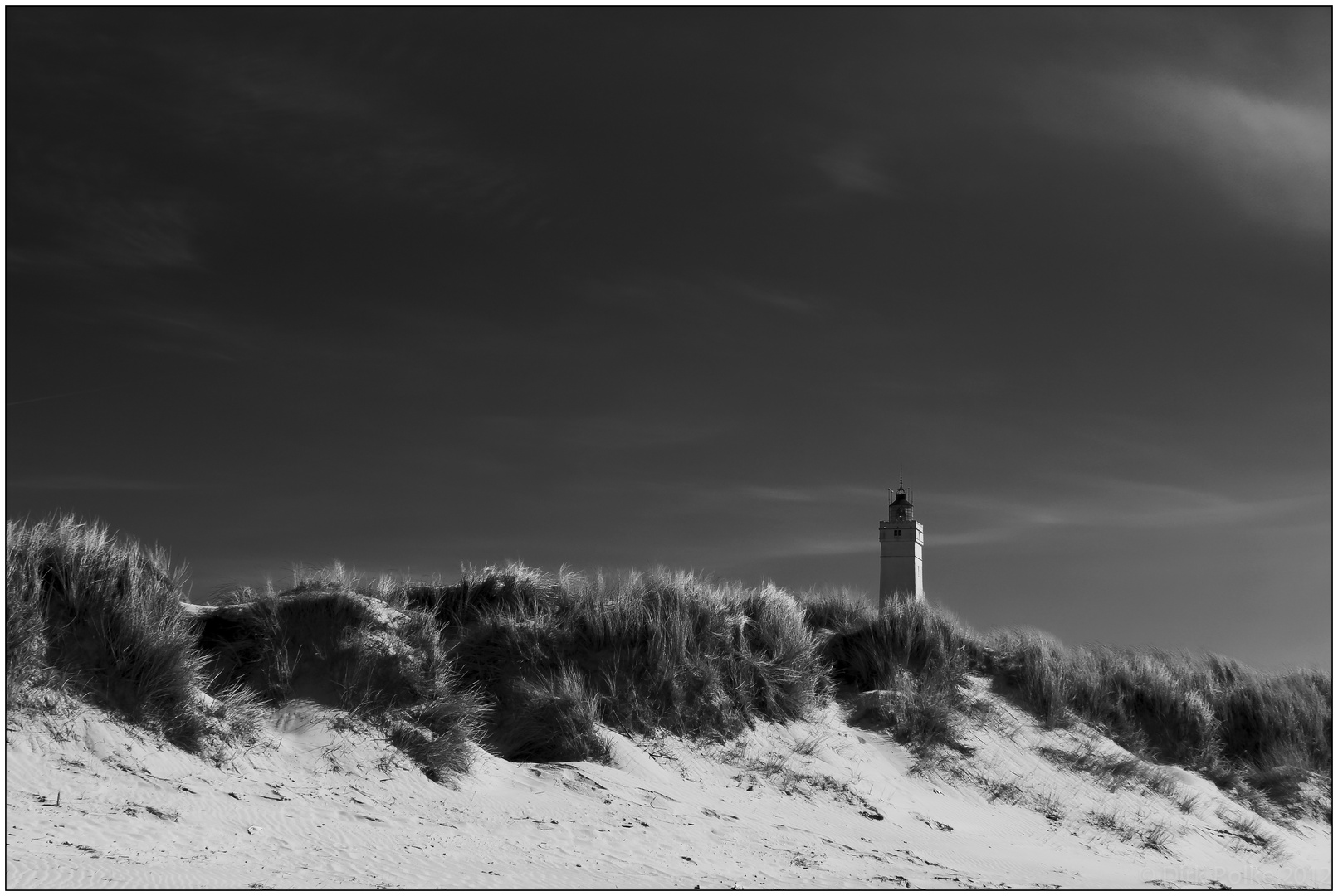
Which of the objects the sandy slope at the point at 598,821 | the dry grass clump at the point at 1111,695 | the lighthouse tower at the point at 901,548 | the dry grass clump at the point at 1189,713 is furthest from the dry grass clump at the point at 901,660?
the lighthouse tower at the point at 901,548

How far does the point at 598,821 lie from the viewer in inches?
313

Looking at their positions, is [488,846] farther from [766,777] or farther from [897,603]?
[897,603]

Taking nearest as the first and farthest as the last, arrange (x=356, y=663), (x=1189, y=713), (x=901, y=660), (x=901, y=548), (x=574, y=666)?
(x=356, y=663) → (x=574, y=666) → (x=901, y=660) → (x=1189, y=713) → (x=901, y=548)

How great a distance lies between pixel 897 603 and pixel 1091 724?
9.16ft

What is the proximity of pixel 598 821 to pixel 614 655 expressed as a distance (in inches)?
121

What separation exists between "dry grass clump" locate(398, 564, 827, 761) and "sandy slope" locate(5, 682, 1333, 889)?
0.42m

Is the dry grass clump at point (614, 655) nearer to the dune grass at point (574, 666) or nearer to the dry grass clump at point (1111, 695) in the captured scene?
the dune grass at point (574, 666)

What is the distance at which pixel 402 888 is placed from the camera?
20.2 feet

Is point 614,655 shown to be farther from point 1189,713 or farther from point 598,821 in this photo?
point 1189,713

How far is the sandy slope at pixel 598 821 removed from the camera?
6391 mm

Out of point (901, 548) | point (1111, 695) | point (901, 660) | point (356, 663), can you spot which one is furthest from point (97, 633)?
point (901, 548)

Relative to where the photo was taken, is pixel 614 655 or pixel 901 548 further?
pixel 901 548

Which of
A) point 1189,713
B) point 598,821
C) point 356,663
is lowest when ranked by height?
point 598,821

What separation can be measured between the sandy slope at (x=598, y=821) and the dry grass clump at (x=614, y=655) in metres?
0.42
